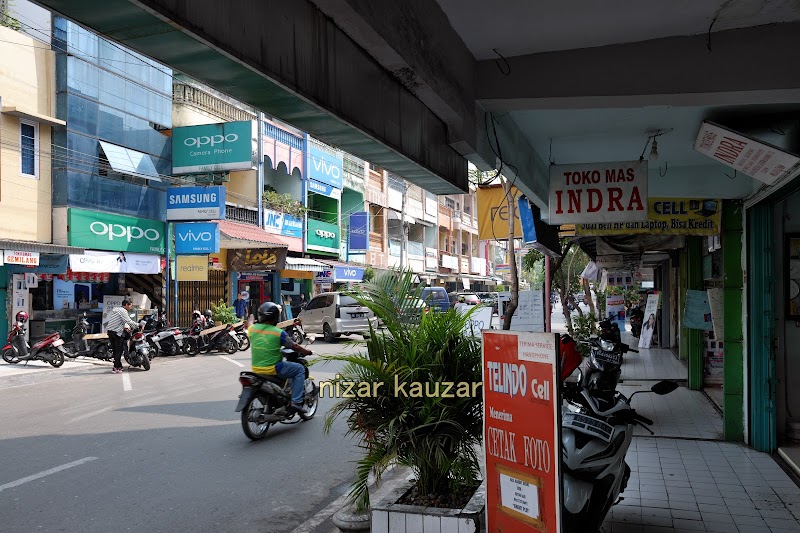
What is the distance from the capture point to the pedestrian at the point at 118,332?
13.8 meters

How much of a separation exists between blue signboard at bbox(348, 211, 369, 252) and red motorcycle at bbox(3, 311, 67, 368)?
53.1 ft

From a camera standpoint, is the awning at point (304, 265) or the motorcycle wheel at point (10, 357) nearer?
the motorcycle wheel at point (10, 357)

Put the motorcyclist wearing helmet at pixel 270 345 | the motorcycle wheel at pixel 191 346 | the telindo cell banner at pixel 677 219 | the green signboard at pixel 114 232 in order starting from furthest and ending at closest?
the motorcycle wheel at pixel 191 346 → the green signboard at pixel 114 232 → the motorcyclist wearing helmet at pixel 270 345 → the telindo cell banner at pixel 677 219

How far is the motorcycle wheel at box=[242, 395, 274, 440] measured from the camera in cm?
738

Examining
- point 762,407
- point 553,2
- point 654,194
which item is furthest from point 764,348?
point 553,2

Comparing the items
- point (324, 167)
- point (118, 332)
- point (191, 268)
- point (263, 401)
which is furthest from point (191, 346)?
point (324, 167)

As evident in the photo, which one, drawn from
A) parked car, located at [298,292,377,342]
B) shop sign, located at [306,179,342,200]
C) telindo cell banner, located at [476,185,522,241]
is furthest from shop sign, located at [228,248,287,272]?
telindo cell banner, located at [476,185,522,241]

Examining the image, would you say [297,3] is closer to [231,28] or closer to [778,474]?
[231,28]

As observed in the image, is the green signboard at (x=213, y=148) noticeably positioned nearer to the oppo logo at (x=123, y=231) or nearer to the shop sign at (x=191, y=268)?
the oppo logo at (x=123, y=231)

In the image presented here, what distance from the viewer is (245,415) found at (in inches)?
290

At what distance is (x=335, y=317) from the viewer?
20.6 m

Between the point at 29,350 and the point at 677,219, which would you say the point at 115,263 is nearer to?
the point at 29,350

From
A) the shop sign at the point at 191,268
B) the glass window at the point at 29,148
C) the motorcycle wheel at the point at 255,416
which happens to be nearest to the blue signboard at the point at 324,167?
the shop sign at the point at 191,268

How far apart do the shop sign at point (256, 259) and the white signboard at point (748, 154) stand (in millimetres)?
17407
